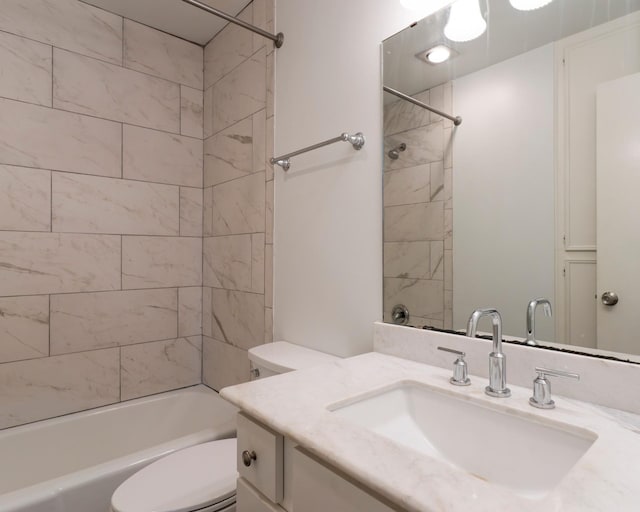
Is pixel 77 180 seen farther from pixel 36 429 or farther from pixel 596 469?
pixel 596 469

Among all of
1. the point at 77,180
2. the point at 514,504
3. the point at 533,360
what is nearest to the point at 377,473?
the point at 514,504

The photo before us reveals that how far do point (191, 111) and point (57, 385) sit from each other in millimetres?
1669

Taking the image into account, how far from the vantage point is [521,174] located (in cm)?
101

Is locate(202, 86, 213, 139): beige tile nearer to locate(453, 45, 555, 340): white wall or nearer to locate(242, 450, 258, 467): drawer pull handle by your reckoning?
locate(453, 45, 555, 340): white wall

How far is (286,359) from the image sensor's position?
1.45 m

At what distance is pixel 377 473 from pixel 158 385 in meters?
1.99

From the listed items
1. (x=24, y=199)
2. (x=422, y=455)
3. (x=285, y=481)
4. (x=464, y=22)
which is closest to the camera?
(x=422, y=455)

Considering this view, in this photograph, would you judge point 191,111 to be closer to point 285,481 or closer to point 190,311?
point 190,311

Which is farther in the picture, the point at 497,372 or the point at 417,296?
the point at 417,296

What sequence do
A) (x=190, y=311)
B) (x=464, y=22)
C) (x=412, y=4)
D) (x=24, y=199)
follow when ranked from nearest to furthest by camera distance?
(x=464, y=22) < (x=412, y=4) < (x=24, y=199) < (x=190, y=311)

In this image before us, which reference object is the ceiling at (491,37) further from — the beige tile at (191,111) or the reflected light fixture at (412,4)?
the beige tile at (191,111)

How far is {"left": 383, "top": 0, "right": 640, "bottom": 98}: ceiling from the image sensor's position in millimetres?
902

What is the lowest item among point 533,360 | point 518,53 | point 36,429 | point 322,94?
point 36,429

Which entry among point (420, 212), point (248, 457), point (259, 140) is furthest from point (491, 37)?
point (248, 457)
